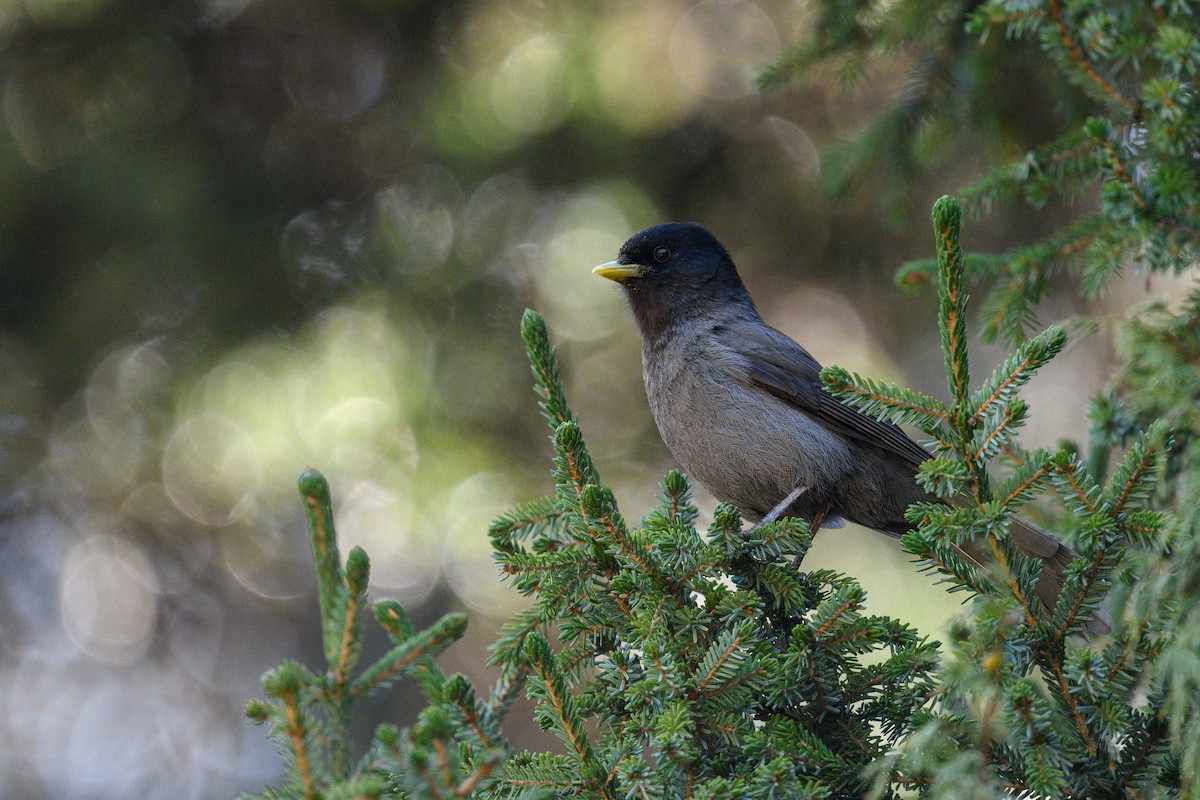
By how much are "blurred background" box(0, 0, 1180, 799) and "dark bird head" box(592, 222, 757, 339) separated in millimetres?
1089

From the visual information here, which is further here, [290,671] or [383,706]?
[383,706]

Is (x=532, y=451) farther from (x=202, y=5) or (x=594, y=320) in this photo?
(x=202, y=5)

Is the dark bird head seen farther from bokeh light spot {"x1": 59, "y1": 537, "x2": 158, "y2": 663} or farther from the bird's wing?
bokeh light spot {"x1": 59, "y1": 537, "x2": 158, "y2": 663}

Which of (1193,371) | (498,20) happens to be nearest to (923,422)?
(1193,371)

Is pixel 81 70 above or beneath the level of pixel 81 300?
above

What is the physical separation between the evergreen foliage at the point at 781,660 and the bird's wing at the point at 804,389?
5.73 ft

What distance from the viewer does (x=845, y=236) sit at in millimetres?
6488

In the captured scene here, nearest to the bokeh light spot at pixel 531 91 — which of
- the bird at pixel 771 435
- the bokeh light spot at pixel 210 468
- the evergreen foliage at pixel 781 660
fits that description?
the bird at pixel 771 435

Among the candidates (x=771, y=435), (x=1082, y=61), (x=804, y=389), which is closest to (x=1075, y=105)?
(x=1082, y=61)

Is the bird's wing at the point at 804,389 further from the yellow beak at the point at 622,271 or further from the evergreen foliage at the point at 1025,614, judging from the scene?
Answer: the evergreen foliage at the point at 1025,614

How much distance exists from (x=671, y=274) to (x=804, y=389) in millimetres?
946

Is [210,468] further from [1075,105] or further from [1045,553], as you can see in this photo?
[1075,105]

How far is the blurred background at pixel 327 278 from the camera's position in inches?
243

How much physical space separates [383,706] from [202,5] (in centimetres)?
472
